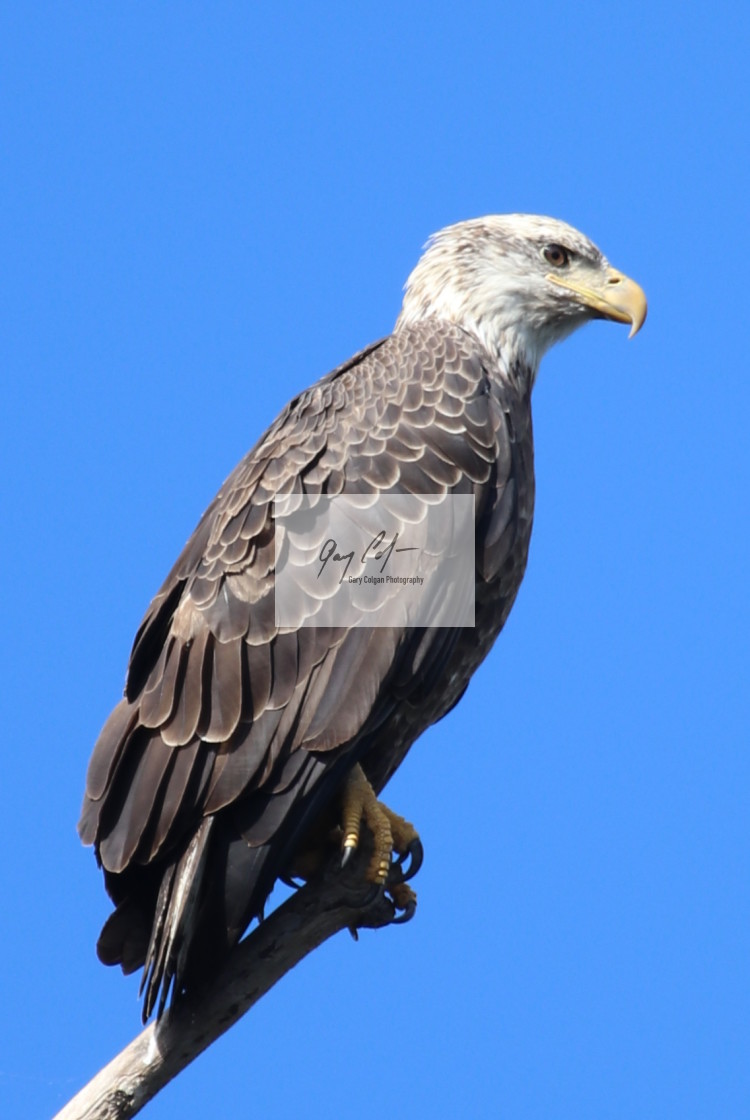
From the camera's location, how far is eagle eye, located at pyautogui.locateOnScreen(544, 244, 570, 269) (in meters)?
6.78

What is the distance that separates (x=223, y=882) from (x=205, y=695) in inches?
24.0

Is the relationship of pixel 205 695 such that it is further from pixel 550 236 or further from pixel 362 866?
pixel 550 236

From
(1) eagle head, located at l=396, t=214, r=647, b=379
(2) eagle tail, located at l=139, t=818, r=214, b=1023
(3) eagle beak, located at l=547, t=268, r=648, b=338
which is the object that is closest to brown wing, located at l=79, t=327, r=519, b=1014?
(2) eagle tail, located at l=139, t=818, r=214, b=1023

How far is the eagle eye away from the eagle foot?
228cm

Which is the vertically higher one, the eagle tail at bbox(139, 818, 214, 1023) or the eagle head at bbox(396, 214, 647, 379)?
the eagle head at bbox(396, 214, 647, 379)

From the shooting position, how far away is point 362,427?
231 inches

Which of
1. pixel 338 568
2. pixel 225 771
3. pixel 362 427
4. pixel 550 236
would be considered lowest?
pixel 225 771

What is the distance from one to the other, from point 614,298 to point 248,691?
2.41 metres

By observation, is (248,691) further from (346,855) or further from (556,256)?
(556,256)

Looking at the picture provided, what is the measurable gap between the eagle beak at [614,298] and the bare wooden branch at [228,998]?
2.50 meters

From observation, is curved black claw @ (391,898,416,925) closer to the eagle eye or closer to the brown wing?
the brown wing

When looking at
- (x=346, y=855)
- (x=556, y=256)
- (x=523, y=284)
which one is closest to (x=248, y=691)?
(x=346, y=855)

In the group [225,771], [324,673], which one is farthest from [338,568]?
[225,771]

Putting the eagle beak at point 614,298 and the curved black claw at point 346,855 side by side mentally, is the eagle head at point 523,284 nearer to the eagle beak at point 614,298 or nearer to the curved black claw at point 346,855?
the eagle beak at point 614,298
